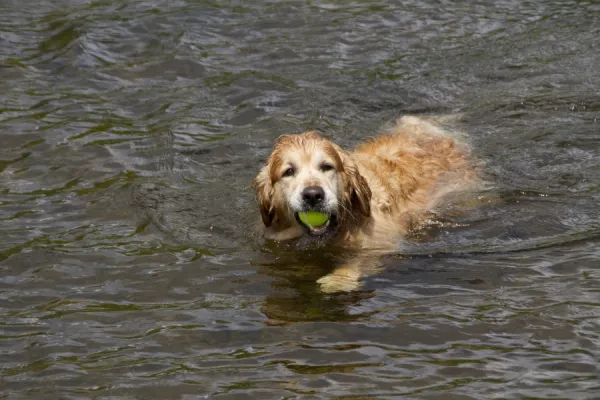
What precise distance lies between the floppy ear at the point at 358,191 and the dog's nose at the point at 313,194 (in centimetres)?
42

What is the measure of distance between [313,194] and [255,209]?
5.11 ft

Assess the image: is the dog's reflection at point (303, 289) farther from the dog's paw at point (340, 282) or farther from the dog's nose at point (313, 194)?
the dog's nose at point (313, 194)

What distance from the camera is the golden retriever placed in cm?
768

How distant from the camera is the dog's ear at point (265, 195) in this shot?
26.5 feet

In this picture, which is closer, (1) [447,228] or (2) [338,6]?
(1) [447,228]

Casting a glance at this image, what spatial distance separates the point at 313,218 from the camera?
25.5 feet

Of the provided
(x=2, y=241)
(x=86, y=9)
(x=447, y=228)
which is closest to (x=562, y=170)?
(x=447, y=228)

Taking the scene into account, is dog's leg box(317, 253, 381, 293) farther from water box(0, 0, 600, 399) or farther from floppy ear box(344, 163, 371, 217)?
floppy ear box(344, 163, 371, 217)

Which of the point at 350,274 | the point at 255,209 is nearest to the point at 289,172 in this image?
the point at 350,274

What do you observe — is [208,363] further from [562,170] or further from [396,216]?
[562,170]

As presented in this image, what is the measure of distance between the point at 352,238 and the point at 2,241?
2834 millimetres

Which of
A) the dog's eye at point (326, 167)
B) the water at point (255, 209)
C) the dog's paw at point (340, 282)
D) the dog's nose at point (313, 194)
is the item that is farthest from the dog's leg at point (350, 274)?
the dog's eye at point (326, 167)

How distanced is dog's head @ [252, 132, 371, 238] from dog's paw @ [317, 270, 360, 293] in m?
0.55

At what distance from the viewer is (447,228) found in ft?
27.8
